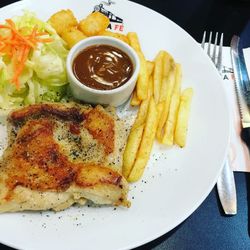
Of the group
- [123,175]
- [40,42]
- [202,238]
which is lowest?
[202,238]

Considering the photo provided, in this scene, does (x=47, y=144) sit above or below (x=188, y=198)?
above

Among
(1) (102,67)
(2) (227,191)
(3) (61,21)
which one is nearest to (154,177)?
(2) (227,191)

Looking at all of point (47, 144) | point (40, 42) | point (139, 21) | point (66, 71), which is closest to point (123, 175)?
point (47, 144)

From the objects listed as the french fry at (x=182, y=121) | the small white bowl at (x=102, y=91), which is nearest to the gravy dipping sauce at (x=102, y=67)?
the small white bowl at (x=102, y=91)

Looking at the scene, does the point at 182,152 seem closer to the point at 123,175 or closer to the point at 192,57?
the point at 123,175

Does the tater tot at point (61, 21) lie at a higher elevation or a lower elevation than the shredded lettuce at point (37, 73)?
higher

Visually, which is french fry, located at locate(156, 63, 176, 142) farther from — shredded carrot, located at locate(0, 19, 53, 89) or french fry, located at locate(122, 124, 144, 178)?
shredded carrot, located at locate(0, 19, 53, 89)

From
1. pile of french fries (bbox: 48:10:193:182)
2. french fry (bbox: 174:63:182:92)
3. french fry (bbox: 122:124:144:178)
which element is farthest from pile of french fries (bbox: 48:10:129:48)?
french fry (bbox: 122:124:144:178)

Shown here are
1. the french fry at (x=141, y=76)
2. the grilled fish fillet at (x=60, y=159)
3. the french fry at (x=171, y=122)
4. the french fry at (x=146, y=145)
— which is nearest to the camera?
the grilled fish fillet at (x=60, y=159)

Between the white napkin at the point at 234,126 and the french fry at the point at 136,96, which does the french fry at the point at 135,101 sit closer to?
the french fry at the point at 136,96
